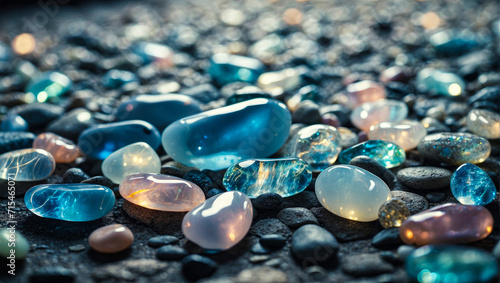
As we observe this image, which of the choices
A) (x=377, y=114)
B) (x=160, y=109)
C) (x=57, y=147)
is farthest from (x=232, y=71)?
(x=57, y=147)

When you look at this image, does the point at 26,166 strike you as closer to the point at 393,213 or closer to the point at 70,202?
the point at 70,202

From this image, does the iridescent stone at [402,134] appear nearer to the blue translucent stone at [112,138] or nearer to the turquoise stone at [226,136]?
the turquoise stone at [226,136]

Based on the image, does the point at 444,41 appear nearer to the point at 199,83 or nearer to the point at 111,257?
the point at 199,83

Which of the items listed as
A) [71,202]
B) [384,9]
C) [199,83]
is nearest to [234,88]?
[199,83]

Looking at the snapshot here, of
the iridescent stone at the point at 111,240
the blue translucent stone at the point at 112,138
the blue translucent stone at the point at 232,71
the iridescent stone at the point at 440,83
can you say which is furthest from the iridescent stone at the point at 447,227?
the blue translucent stone at the point at 232,71

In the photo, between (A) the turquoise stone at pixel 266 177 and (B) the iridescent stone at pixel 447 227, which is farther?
(A) the turquoise stone at pixel 266 177

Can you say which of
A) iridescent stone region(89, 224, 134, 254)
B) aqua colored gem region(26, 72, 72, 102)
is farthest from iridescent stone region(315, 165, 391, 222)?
aqua colored gem region(26, 72, 72, 102)
